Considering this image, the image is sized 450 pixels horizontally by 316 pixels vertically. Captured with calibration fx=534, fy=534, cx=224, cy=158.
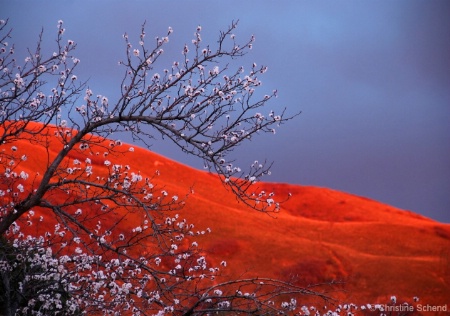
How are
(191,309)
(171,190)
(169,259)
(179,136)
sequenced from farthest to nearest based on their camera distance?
(171,190), (169,259), (179,136), (191,309)

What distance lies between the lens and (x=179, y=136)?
8.33 m

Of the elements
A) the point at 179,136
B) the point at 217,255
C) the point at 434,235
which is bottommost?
the point at 179,136

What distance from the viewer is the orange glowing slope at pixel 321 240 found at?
2289cm

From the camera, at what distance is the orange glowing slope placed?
22.9 metres

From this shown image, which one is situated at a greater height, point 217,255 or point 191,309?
point 217,255

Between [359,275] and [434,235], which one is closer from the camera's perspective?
[359,275]

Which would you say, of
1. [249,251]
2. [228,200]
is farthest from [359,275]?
[228,200]

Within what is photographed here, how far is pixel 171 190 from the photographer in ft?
85.3

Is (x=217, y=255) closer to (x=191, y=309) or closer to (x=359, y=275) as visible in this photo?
(x=359, y=275)

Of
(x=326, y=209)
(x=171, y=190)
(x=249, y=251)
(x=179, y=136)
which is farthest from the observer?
(x=326, y=209)

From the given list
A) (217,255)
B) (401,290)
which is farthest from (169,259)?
(401,290)

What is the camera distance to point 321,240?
25391 mm

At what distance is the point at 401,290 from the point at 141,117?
1790 cm

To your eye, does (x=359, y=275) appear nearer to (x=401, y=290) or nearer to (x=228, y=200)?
(x=401, y=290)
